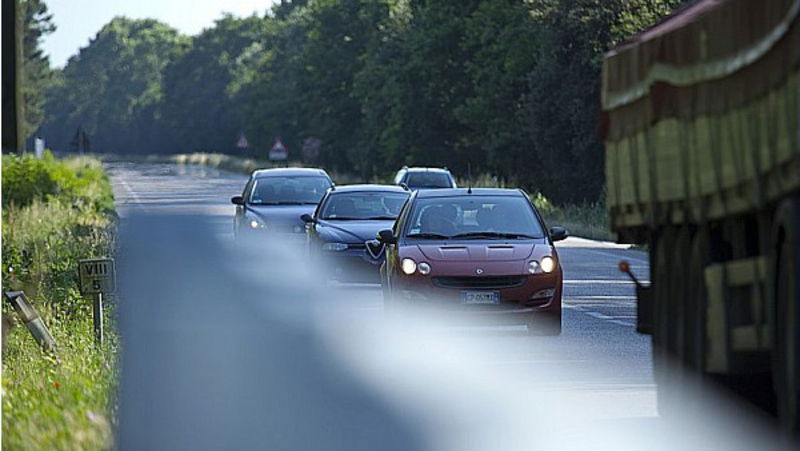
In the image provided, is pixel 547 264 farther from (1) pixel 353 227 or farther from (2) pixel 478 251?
(1) pixel 353 227

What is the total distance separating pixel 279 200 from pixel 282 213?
131 cm

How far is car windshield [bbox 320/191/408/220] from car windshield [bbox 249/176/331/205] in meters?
5.14

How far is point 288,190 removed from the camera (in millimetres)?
35812

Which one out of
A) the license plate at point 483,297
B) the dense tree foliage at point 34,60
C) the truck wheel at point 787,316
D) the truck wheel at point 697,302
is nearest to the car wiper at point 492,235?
the license plate at point 483,297

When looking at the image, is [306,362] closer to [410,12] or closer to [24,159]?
[24,159]

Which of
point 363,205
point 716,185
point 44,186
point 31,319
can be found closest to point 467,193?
point 31,319

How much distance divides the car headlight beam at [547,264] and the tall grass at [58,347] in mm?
4127

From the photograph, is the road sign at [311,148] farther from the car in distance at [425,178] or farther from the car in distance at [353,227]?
the car in distance at [353,227]

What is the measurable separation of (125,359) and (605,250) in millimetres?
22221

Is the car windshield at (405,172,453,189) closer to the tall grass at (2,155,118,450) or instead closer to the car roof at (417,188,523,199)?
the tall grass at (2,155,118,450)

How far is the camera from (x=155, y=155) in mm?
196625

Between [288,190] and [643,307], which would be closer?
[643,307]

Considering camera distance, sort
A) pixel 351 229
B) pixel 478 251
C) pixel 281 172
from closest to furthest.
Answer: pixel 478 251
pixel 351 229
pixel 281 172

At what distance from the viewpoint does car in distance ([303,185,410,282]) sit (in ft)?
88.9
